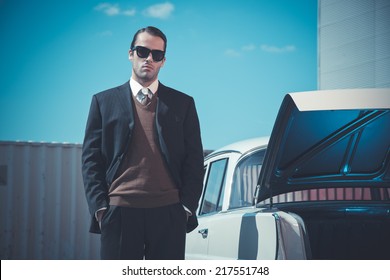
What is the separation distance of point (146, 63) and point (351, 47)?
6822 millimetres

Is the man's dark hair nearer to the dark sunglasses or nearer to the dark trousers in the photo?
the dark sunglasses

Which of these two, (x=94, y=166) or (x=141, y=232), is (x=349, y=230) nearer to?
(x=141, y=232)

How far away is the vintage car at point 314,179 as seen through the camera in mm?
2842

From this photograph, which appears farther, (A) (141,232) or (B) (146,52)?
(B) (146,52)

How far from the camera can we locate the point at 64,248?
892 cm

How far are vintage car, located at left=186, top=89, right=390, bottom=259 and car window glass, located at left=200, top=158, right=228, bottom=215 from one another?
0.06 feet

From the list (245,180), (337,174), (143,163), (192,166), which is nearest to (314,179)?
(337,174)

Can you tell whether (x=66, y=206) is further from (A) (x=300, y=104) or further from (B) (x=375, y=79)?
(A) (x=300, y=104)

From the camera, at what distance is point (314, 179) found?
3375 millimetres

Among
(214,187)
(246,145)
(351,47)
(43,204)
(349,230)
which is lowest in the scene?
(43,204)

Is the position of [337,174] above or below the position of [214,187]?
above

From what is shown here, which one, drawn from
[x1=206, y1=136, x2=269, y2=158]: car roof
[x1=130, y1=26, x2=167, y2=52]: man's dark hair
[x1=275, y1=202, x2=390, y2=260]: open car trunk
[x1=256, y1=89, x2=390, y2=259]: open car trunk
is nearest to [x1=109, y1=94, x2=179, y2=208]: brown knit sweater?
[x1=130, y1=26, x2=167, y2=52]: man's dark hair

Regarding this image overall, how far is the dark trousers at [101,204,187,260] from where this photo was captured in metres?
2.60

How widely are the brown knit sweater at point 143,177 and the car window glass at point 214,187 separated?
1.10 meters
